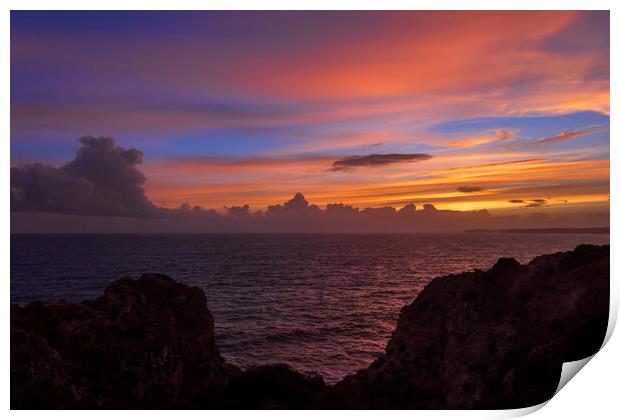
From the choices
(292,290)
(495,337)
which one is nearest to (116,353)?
(495,337)

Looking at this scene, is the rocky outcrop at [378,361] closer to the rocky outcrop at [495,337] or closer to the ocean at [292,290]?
the rocky outcrop at [495,337]

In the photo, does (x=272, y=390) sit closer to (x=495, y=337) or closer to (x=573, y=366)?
(x=495, y=337)

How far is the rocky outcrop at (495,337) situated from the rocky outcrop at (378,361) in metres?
0.03

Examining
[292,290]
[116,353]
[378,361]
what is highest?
[116,353]

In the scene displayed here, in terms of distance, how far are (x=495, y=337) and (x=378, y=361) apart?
359cm

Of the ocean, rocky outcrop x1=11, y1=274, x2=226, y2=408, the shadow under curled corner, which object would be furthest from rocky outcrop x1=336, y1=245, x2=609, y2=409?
rocky outcrop x1=11, y1=274, x2=226, y2=408

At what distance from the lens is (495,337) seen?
36.5ft

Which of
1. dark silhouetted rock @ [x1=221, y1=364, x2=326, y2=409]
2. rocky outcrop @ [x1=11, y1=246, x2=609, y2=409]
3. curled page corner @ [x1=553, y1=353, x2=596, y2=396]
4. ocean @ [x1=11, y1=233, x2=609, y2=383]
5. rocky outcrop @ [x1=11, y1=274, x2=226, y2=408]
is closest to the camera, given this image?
rocky outcrop @ [x1=11, y1=274, x2=226, y2=408]

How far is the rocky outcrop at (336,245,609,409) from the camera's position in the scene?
10502 mm

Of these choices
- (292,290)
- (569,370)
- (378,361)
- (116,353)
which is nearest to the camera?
(569,370)

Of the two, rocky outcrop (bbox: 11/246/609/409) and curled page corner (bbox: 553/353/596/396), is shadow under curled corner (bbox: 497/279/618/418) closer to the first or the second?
curled page corner (bbox: 553/353/596/396)

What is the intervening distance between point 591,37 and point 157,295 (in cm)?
1457

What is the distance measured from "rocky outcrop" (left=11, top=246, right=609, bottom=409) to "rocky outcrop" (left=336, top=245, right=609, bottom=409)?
0.09ft
